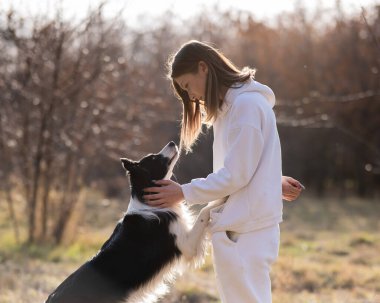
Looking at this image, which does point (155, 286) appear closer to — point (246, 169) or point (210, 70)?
point (246, 169)

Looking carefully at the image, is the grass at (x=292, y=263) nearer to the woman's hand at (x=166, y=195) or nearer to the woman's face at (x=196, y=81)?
the woman's hand at (x=166, y=195)

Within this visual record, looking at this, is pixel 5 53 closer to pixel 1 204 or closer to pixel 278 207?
pixel 1 204

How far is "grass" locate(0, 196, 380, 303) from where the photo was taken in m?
6.56

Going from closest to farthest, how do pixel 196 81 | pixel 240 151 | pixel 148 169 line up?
pixel 240 151 < pixel 196 81 < pixel 148 169

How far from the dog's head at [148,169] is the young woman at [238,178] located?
645mm

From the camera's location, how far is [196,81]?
3.63 metres

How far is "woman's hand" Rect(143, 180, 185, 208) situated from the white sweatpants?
295 millimetres

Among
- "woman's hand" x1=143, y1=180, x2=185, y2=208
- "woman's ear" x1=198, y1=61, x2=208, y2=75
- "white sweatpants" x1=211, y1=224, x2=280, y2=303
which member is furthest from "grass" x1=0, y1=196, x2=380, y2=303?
"woman's ear" x1=198, y1=61, x2=208, y2=75

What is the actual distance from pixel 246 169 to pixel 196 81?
0.57m

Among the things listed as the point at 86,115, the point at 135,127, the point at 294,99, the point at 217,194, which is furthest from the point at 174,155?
A: the point at 294,99

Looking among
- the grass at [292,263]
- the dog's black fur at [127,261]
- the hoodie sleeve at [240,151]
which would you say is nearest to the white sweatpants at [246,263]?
the hoodie sleeve at [240,151]

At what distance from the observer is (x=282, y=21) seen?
18.8 meters

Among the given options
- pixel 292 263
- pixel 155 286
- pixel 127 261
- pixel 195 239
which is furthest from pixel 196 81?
pixel 292 263

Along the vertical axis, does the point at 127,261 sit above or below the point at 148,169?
below
